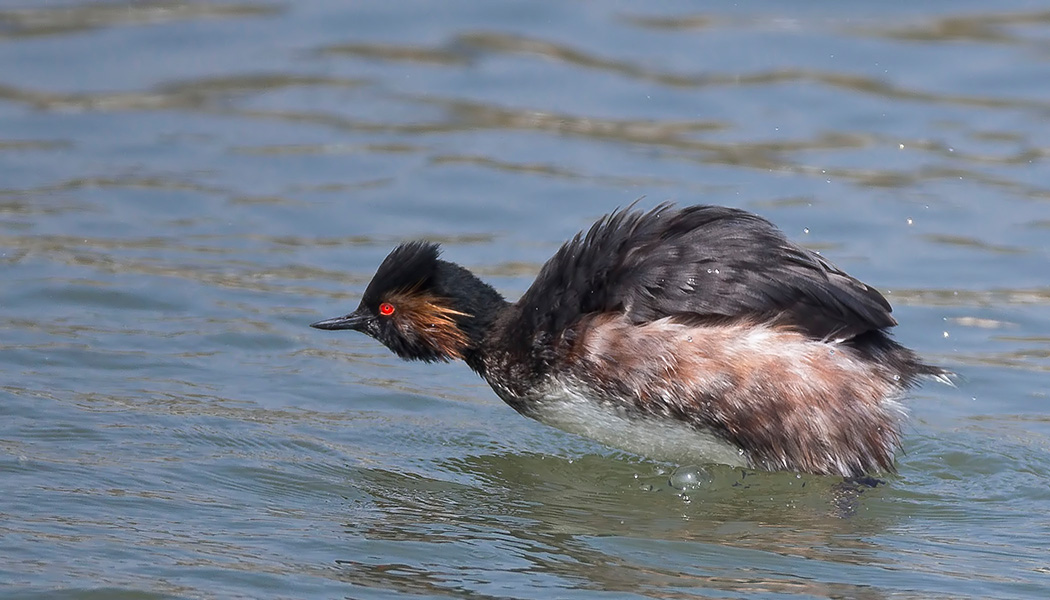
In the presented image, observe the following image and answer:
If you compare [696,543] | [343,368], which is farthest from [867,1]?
[696,543]

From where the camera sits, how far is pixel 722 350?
20.3 feet

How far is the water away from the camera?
550 cm

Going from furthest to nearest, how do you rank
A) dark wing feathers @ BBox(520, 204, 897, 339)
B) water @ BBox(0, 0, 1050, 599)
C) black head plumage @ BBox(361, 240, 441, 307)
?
black head plumage @ BBox(361, 240, 441, 307) < dark wing feathers @ BBox(520, 204, 897, 339) < water @ BBox(0, 0, 1050, 599)

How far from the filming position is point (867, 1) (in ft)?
40.8

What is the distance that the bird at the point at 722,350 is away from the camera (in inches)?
243

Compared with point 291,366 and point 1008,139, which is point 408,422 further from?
point 1008,139

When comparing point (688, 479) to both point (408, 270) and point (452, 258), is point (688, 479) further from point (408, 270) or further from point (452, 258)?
point (452, 258)

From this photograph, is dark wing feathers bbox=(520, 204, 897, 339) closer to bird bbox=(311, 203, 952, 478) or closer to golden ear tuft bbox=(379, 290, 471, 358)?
bird bbox=(311, 203, 952, 478)

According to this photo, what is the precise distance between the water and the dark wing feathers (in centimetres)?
69

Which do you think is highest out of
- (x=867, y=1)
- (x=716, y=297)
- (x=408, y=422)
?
(x=867, y=1)

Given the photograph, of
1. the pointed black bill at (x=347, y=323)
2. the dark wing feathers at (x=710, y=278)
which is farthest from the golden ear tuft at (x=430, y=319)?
the dark wing feathers at (x=710, y=278)

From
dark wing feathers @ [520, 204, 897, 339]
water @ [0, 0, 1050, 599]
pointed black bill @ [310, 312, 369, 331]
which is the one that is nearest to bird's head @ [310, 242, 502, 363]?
pointed black bill @ [310, 312, 369, 331]

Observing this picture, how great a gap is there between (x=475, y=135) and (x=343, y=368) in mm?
3375

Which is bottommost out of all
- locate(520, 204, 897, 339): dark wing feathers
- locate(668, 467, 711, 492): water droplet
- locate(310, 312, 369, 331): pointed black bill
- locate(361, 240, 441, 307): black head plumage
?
locate(668, 467, 711, 492): water droplet
